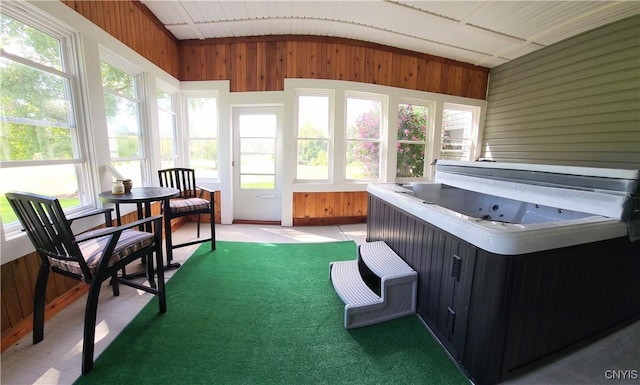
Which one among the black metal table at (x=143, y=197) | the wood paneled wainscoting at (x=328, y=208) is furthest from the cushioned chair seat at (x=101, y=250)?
the wood paneled wainscoting at (x=328, y=208)

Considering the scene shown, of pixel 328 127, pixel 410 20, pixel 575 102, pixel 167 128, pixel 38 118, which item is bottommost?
pixel 38 118

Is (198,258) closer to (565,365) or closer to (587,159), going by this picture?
(565,365)

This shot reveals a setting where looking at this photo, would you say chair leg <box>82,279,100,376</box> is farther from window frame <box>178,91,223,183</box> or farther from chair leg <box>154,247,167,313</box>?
window frame <box>178,91,223,183</box>

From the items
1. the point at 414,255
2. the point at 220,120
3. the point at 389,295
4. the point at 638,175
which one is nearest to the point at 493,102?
the point at 638,175

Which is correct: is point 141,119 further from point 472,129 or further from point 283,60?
point 472,129

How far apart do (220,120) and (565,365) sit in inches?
155

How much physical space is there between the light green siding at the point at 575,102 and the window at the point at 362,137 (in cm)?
211

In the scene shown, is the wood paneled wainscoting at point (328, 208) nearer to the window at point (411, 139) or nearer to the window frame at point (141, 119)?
the window at point (411, 139)

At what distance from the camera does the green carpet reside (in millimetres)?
1183

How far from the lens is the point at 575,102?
3021 millimetres

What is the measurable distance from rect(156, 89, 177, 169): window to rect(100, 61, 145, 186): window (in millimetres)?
343

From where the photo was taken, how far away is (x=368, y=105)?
3.75m

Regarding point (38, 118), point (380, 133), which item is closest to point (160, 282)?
point (38, 118)

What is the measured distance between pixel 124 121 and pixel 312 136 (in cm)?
220
